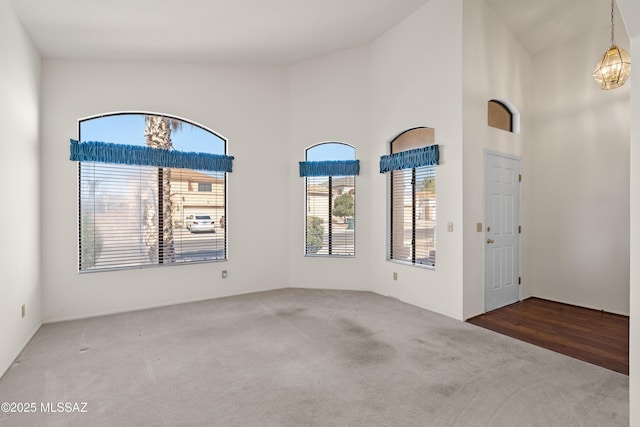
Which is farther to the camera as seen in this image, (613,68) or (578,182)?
(578,182)

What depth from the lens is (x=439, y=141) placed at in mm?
4391

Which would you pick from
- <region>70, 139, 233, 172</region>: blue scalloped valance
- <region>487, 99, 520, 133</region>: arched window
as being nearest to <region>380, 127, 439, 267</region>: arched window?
<region>487, 99, 520, 133</region>: arched window

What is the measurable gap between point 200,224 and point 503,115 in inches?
185

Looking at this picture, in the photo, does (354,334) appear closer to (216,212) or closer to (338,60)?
(216,212)

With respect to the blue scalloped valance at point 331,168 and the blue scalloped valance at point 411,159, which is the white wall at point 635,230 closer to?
the blue scalloped valance at point 411,159

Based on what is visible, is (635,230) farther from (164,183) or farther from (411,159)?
(164,183)

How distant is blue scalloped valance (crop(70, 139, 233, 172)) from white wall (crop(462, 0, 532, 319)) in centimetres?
A: 343

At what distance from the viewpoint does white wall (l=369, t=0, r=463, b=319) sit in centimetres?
418

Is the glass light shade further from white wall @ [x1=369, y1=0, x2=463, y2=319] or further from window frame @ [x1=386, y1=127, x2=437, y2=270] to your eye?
window frame @ [x1=386, y1=127, x2=437, y2=270]

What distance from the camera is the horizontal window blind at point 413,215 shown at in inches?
182

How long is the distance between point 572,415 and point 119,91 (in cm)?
570

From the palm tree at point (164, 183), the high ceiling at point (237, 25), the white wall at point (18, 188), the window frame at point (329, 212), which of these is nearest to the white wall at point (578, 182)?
the high ceiling at point (237, 25)

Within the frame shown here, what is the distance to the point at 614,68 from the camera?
130 inches

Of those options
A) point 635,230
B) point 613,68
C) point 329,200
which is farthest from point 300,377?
point 613,68
